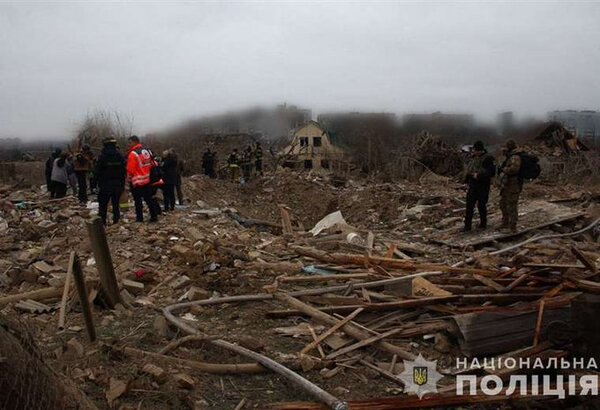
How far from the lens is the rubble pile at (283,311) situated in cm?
379

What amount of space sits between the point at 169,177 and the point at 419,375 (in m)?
9.05

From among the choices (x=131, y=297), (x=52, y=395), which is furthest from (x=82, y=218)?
(x=52, y=395)

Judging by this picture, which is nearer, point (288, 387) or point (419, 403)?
point (419, 403)

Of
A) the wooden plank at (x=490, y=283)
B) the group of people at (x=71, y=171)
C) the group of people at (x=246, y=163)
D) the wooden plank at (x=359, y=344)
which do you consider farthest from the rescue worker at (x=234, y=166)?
the wooden plank at (x=359, y=344)

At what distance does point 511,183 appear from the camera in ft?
29.8

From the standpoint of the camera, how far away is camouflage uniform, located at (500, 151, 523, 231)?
8.85 m

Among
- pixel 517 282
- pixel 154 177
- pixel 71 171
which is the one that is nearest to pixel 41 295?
pixel 154 177

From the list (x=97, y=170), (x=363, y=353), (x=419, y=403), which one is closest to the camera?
(x=419, y=403)

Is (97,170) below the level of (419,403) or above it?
above

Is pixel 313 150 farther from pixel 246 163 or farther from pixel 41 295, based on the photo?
pixel 41 295

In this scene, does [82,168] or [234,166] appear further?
[234,166]

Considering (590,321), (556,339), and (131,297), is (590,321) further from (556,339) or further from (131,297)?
(131,297)

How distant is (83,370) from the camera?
3.64 m

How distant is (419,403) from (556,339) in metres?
1.53
